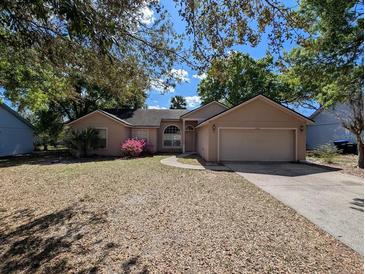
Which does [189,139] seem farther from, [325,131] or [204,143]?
[325,131]

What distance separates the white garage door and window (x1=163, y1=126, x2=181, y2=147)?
7.88 metres

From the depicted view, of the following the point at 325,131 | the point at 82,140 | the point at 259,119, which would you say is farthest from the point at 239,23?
the point at 325,131

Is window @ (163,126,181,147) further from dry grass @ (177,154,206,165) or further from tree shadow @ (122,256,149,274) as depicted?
tree shadow @ (122,256,149,274)

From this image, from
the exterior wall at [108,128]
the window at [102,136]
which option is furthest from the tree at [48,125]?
the window at [102,136]

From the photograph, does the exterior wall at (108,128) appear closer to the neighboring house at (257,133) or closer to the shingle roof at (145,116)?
the shingle roof at (145,116)

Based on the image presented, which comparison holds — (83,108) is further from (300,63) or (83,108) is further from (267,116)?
(300,63)

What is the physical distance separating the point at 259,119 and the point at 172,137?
9595 millimetres

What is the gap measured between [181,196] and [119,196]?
1830 mm

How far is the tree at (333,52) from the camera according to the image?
30.4ft

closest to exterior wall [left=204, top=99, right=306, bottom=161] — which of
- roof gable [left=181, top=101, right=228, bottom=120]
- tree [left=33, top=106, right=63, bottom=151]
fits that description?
roof gable [left=181, top=101, right=228, bottom=120]

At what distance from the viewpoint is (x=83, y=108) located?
26.8 meters

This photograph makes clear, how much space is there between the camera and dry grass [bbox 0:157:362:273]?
3342 mm

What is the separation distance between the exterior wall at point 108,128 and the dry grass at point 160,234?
11.5 meters

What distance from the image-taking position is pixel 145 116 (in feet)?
72.4
